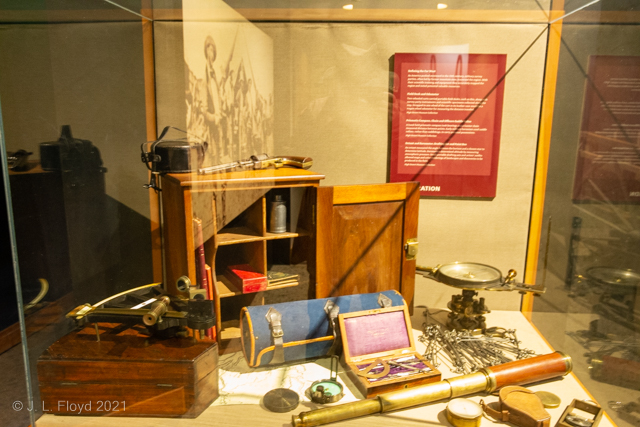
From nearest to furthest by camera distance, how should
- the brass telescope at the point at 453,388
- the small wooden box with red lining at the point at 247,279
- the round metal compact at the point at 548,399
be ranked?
the brass telescope at the point at 453,388 < the round metal compact at the point at 548,399 < the small wooden box with red lining at the point at 247,279

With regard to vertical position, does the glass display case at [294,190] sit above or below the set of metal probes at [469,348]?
above

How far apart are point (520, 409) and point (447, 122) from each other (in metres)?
1.18

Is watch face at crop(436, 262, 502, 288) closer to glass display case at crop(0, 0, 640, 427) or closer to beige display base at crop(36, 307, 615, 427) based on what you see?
glass display case at crop(0, 0, 640, 427)

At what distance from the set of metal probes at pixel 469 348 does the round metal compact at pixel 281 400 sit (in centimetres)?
57

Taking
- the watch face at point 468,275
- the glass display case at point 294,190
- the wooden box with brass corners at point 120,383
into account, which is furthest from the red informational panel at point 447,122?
the wooden box with brass corners at point 120,383

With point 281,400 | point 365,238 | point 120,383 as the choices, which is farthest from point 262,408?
point 365,238

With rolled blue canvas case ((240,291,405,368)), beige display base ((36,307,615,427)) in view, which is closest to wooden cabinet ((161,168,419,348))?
rolled blue canvas case ((240,291,405,368))

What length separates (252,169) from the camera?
1.67 m

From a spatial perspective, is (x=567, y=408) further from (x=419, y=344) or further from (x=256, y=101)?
(x=256, y=101)

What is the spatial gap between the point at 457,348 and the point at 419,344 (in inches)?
6.0

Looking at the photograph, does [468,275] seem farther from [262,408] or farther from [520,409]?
[262,408]

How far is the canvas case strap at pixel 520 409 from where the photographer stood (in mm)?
1344

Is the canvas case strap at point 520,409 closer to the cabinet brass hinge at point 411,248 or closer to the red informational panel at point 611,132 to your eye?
the cabinet brass hinge at point 411,248

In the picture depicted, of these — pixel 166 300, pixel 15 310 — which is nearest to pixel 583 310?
pixel 166 300
